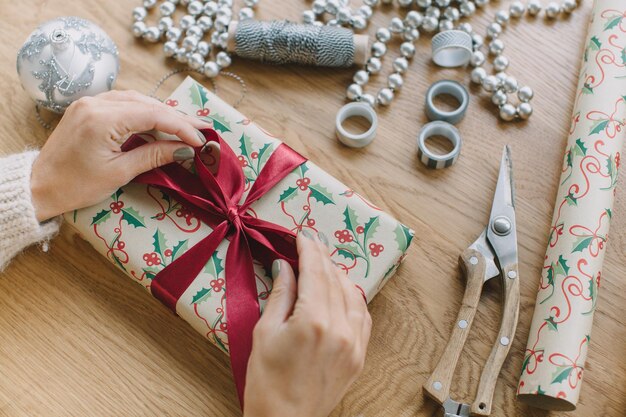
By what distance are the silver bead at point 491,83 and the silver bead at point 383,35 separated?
18 centimetres

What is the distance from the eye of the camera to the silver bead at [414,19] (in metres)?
1.06

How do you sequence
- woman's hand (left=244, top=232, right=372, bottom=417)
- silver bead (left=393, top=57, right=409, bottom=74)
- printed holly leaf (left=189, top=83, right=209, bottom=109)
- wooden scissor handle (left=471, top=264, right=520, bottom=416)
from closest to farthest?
woman's hand (left=244, top=232, right=372, bottom=417) < wooden scissor handle (left=471, top=264, right=520, bottom=416) < printed holly leaf (left=189, top=83, right=209, bottom=109) < silver bead (left=393, top=57, right=409, bottom=74)

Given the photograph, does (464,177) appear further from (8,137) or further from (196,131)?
(8,137)

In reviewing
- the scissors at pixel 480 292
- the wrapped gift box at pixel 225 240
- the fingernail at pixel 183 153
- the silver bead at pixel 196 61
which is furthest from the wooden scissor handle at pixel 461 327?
the silver bead at pixel 196 61

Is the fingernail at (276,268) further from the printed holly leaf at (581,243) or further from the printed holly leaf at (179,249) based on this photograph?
the printed holly leaf at (581,243)

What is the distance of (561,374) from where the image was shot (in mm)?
811

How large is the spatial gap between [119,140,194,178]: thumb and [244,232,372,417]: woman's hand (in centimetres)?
24

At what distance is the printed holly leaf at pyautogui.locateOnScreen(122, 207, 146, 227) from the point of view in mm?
876

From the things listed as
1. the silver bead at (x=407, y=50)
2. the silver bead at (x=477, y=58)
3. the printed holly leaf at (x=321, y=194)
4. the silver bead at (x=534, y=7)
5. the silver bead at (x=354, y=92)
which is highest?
the silver bead at (x=534, y=7)

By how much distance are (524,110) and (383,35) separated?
10.4 inches

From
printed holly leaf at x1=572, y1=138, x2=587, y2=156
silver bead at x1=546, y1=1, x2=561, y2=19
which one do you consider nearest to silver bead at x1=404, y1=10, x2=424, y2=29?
silver bead at x1=546, y1=1, x2=561, y2=19

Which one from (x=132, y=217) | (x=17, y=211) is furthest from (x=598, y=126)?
(x=17, y=211)

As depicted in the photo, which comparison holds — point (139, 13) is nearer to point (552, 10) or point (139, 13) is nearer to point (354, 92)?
point (354, 92)

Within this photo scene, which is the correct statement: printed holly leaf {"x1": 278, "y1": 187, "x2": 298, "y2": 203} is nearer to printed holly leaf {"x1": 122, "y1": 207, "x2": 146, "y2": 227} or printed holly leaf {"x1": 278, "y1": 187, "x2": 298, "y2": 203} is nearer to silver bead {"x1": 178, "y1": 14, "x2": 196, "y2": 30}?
printed holly leaf {"x1": 122, "y1": 207, "x2": 146, "y2": 227}
